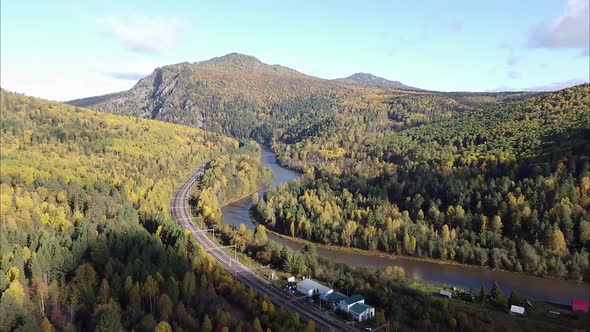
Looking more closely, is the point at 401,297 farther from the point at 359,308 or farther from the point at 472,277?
the point at 472,277

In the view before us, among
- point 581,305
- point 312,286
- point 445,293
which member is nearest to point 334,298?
point 312,286

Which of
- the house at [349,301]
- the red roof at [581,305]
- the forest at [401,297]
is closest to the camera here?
the red roof at [581,305]

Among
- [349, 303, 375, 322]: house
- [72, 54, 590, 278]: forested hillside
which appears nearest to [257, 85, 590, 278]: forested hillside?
[72, 54, 590, 278]: forested hillside

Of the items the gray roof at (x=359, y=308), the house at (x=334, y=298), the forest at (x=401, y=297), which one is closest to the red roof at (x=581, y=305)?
the forest at (x=401, y=297)

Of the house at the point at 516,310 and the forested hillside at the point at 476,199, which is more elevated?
the forested hillside at the point at 476,199

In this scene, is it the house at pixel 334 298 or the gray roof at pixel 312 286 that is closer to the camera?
the house at pixel 334 298

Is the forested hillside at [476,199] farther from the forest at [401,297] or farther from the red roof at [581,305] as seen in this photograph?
the red roof at [581,305]

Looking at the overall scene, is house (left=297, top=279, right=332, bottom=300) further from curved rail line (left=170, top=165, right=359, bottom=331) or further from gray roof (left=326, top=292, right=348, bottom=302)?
curved rail line (left=170, top=165, right=359, bottom=331)
